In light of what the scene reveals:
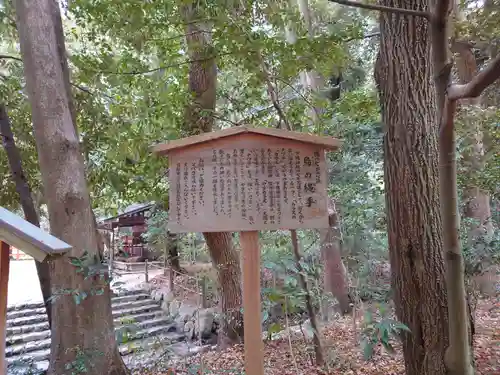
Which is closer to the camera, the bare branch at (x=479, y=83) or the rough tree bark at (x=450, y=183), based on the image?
the bare branch at (x=479, y=83)

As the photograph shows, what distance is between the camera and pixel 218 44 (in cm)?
431

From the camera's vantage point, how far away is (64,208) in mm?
3408

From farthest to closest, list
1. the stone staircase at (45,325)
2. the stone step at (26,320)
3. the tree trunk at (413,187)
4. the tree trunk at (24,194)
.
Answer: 1. the stone step at (26,320)
2. the stone staircase at (45,325)
3. the tree trunk at (24,194)
4. the tree trunk at (413,187)

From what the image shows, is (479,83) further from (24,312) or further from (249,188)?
(24,312)

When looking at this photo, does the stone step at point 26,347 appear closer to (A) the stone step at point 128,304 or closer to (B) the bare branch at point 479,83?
(A) the stone step at point 128,304

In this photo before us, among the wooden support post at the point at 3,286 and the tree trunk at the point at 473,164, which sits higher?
the tree trunk at the point at 473,164

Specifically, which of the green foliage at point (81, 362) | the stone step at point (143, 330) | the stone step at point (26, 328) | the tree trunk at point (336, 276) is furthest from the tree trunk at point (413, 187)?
the stone step at point (26, 328)

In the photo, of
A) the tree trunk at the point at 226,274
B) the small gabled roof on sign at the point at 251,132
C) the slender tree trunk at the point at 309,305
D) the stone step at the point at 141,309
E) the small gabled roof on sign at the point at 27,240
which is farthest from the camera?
the stone step at the point at 141,309

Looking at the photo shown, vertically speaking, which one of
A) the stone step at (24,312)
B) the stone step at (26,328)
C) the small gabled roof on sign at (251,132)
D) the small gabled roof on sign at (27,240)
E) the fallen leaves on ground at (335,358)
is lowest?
the stone step at (26,328)

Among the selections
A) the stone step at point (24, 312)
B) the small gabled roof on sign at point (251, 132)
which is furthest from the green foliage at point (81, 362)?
the stone step at point (24, 312)

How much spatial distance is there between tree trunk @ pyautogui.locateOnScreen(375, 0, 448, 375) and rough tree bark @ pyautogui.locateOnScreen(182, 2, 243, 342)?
2.18 metres

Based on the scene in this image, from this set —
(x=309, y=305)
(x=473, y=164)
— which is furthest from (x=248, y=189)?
(x=473, y=164)

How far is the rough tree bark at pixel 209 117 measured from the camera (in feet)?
14.9

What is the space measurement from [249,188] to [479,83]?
157 centimetres
